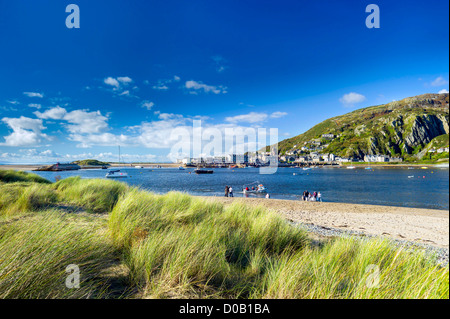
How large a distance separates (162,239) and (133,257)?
1.82ft

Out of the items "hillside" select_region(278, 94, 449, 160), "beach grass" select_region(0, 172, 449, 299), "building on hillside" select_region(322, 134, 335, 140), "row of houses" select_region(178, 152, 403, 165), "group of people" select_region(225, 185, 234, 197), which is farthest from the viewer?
"building on hillside" select_region(322, 134, 335, 140)

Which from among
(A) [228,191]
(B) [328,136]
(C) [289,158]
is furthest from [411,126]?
(B) [328,136]

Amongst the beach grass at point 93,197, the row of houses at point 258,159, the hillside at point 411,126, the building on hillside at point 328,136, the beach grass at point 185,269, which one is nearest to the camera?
the beach grass at point 185,269

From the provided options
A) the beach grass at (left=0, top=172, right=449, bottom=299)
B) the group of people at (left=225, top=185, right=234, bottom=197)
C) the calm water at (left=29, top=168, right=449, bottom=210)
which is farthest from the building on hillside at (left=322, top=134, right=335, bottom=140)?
the beach grass at (left=0, top=172, right=449, bottom=299)

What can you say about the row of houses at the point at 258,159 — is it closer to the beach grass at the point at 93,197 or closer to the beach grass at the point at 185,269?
the beach grass at the point at 93,197

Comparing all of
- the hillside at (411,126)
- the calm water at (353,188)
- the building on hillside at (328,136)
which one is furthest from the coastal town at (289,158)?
the hillside at (411,126)

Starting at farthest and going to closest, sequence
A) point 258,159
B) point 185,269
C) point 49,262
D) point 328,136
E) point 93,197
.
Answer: point 258,159 < point 328,136 < point 93,197 < point 185,269 < point 49,262

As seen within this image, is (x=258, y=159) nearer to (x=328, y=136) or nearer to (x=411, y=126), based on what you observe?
(x=328, y=136)

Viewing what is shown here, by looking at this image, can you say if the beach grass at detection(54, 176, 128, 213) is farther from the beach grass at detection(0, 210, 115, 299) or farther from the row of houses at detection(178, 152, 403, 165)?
the row of houses at detection(178, 152, 403, 165)

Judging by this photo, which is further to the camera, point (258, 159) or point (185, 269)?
point (258, 159)
